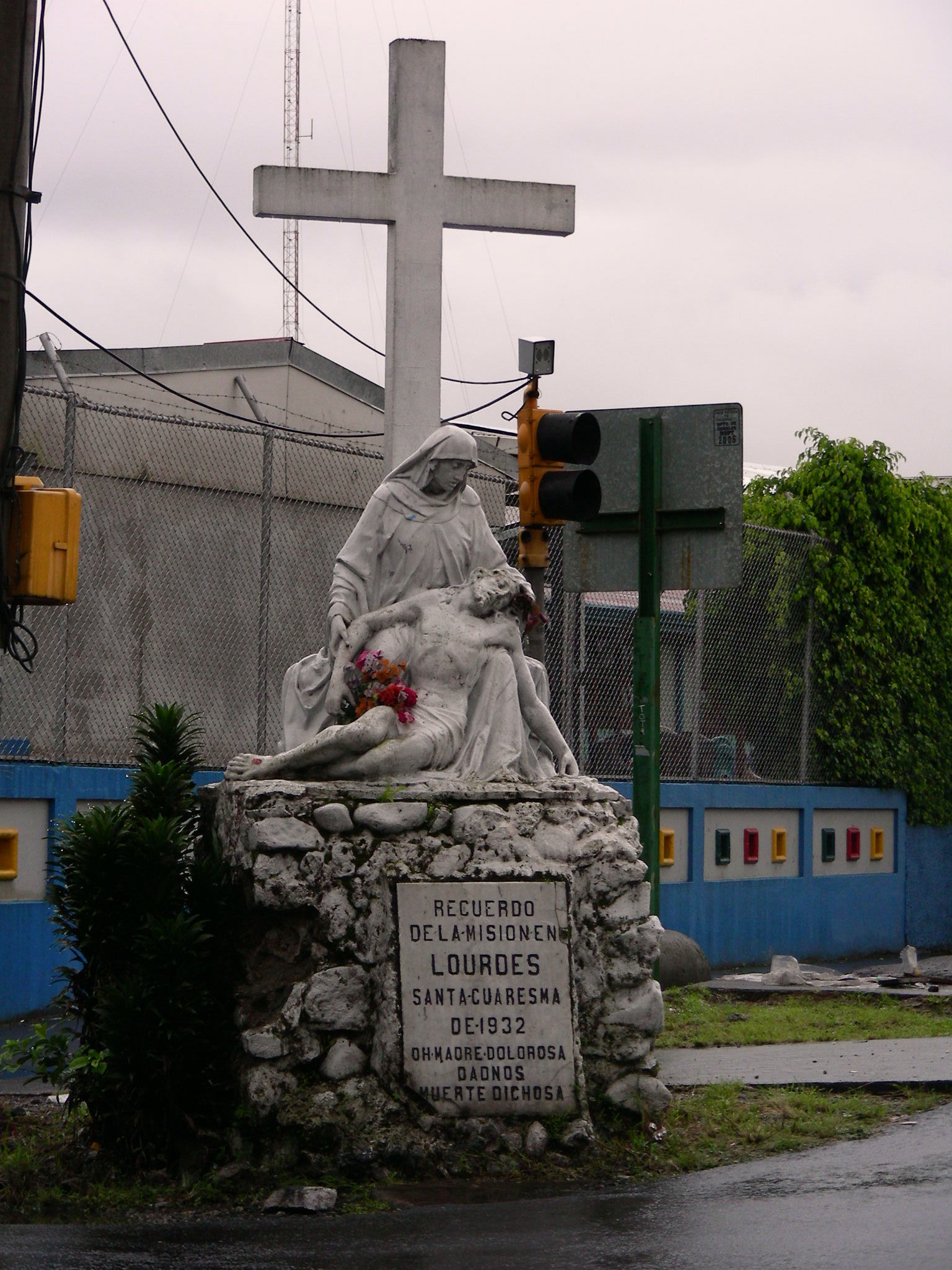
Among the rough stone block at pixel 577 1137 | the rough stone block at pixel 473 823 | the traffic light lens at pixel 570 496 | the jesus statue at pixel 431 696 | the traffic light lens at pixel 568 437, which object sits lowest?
the rough stone block at pixel 577 1137

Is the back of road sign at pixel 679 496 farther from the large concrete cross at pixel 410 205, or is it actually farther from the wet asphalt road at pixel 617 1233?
the wet asphalt road at pixel 617 1233

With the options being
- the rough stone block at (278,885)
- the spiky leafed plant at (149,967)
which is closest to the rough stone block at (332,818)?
the rough stone block at (278,885)

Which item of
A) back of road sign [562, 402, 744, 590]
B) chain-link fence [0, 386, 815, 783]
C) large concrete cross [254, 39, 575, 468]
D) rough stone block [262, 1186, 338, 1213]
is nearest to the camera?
rough stone block [262, 1186, 338, 1213]

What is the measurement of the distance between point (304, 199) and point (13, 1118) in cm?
677

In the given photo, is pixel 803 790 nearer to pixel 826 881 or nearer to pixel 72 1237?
pixel 826 881

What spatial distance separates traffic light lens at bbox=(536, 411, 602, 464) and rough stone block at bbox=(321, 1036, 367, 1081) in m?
3.69

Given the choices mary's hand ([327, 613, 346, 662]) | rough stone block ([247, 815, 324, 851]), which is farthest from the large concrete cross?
rough stone block ([247, 815, 324, 851])

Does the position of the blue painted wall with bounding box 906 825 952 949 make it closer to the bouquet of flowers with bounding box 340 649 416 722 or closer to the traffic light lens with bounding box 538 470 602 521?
the traffic light lens with bounding box 538 470 602 521

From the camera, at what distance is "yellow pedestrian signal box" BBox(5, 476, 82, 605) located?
709 cm

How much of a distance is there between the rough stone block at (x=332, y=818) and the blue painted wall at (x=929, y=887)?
11739 millimetres

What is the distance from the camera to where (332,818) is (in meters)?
6.98

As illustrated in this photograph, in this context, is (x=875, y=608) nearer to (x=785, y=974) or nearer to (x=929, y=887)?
(x=929, y=887)

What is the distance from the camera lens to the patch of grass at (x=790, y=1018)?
9.95m

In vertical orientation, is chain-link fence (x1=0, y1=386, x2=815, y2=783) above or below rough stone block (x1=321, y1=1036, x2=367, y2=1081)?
above
